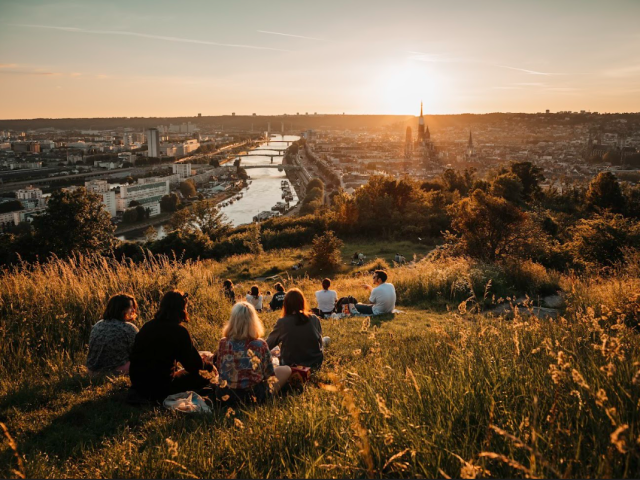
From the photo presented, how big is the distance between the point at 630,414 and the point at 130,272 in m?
5.57

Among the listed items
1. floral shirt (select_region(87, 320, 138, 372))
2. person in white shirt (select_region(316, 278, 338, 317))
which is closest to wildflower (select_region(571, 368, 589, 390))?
floral shirt (select_region(87, 320, 138, 372))

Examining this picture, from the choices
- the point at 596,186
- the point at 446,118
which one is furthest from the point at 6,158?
the point at 446,118

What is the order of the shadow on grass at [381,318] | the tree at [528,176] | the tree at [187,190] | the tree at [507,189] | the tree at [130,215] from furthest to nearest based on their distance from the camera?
the tree at [187,190] → the tree at [130,215] → the tree at [528,176] → the tree at [507,189] → the shadow on grass at [381,318]

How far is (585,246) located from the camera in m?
11.0

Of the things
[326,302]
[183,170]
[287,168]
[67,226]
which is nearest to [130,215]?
[67,226]

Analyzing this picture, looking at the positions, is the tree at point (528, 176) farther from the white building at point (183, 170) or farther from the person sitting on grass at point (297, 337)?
the white building at point (183, 170)

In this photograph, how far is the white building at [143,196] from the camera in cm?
5521

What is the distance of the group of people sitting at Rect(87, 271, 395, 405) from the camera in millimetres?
2953

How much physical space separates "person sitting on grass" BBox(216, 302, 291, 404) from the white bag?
12cm

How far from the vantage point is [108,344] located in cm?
354

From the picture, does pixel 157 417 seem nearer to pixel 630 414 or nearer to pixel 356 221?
pixel 630 414

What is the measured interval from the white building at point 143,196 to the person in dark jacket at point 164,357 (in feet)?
184

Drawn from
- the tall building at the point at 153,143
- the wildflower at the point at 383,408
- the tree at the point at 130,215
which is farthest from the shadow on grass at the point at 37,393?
the tall building at the point at 153,143

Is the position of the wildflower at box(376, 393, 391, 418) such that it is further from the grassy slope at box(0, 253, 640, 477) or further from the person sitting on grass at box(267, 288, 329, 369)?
the person sitting on grass at box(267, 288, 329, 369)
